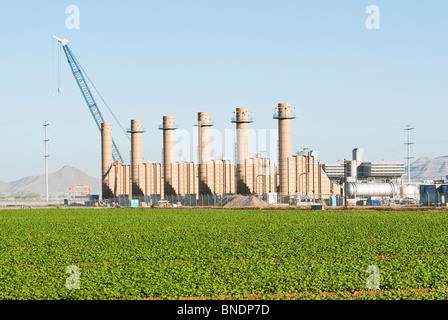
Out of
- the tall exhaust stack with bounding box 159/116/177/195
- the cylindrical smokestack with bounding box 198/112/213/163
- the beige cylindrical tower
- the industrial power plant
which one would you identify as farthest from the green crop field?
the beige cylindrical tower

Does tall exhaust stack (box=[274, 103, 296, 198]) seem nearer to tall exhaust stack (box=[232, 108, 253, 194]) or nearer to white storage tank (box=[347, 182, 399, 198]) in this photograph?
tall exhaust stack (box=[232, 108, 253, 194])

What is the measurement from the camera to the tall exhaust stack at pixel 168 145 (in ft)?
441

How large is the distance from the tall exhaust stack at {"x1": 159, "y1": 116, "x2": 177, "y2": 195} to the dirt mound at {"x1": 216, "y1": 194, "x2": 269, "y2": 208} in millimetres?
21928

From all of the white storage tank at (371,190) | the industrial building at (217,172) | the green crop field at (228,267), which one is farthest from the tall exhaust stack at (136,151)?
the green crop field at (228,267)

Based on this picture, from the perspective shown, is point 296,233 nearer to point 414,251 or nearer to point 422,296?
point 414,251

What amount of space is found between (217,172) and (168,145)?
41.7 ft

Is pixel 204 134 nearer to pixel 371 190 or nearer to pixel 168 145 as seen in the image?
pixel 168 145

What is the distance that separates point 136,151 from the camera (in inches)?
5605

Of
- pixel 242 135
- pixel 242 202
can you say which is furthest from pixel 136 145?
pixel 242 202

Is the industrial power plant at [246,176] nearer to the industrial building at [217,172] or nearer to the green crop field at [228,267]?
the industrial building at [217,172]

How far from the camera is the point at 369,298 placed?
20234 millimetres

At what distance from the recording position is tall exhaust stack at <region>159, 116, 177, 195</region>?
441 feet

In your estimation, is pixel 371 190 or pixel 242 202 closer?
pixel 242 202

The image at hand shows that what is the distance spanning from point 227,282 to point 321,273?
3956mm
